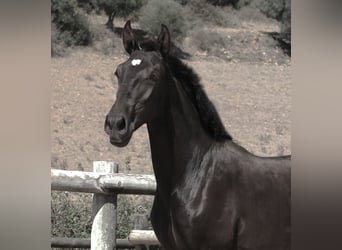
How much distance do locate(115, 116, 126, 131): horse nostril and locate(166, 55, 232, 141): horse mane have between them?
462 millimetres

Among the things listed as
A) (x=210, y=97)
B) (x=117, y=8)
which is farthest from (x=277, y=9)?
(x=210, y=97)

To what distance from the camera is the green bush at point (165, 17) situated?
60.7 feet

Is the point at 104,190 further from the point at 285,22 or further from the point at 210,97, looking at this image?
the point at 285,22

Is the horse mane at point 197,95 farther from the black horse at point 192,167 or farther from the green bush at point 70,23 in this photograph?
the green bush at point 70,23

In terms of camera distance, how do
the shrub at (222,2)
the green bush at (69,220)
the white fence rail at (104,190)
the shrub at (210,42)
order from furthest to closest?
the shrub at (222,2), the shrub at (210,42), the green bush at (69,220), the white fence rail at (104,190)

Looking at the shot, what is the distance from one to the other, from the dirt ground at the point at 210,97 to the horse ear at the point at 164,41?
8329 mm

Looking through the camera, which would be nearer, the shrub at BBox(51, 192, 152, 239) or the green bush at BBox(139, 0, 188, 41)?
the shrub at BBox(51, 192, 152, 239)

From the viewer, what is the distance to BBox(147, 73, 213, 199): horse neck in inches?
116

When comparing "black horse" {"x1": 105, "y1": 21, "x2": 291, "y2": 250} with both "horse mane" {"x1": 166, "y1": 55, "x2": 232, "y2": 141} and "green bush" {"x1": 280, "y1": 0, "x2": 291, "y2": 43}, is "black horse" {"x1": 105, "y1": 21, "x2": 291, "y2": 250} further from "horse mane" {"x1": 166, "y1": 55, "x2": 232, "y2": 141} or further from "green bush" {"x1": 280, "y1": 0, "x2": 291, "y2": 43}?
"green bush" {"x1": 280, "y1": 0, "x2": 291, "y2": 43}

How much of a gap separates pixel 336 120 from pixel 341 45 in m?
0.09

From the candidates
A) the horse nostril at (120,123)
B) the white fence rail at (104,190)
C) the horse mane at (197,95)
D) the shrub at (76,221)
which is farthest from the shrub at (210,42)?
the horse nostril at (120,123)

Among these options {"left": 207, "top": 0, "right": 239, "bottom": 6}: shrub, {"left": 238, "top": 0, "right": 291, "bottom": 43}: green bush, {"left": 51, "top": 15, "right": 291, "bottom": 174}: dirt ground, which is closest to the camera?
{"left": 51, "top": 15, "right": 291, "bottom": 174}: dirt ground

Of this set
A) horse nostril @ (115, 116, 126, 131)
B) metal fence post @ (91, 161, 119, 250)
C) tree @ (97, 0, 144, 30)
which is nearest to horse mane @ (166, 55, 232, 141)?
horse nostril @ (115, 116, 126, 131)

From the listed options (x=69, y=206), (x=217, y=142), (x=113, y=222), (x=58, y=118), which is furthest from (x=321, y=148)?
(x=58, y=118)
